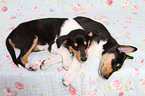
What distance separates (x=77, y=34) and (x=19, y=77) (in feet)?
2.48

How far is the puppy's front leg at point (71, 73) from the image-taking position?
5.15ft

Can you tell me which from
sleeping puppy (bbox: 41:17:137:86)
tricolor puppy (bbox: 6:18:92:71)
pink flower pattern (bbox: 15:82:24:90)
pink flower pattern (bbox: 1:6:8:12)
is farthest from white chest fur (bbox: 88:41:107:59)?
pink flower pattern (bbox: 1:6:8:12)

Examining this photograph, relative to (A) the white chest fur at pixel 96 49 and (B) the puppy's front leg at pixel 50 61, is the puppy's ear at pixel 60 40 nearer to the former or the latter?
(B) the puppy's front leg at pixel 50 61

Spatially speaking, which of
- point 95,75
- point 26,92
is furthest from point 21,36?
point 95,75

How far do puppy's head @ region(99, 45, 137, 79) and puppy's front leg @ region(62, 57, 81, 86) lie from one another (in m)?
0.24

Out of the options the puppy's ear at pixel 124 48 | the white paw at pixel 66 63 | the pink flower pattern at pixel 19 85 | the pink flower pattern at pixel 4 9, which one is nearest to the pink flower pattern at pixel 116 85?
the puppy's ear at pixel 124 48

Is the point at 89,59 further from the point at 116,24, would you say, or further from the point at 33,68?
the point at 116,24

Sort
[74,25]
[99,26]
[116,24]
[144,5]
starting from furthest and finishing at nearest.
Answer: [144,5], [116,24], [99,26], [74,25]

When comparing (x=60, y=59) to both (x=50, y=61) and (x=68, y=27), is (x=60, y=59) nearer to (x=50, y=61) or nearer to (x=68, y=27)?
(x=50, y=61)

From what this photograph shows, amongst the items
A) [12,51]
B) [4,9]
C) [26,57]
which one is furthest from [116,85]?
[4,9]

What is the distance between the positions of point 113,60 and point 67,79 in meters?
0.51

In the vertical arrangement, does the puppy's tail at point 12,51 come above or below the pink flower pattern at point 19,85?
above

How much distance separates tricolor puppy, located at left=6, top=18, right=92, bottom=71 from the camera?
5.52 feet

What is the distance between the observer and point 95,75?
5.35 ft
